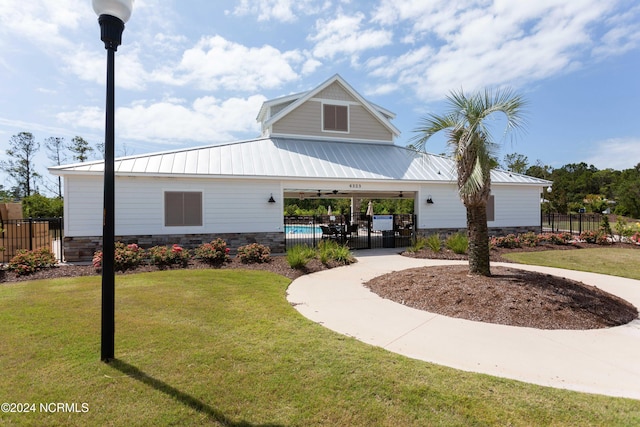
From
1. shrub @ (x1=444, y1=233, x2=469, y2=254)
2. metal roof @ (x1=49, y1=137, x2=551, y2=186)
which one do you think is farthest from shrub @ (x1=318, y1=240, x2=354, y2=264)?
shrub @ (x1=444, y1=233, x2=469, y2=254)

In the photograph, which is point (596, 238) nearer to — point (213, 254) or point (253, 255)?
point (253, 255)

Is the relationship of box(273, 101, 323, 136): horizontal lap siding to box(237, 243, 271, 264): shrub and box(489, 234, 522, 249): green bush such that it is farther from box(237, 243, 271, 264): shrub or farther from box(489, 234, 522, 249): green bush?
box(489, 234, 522, 249): green bush

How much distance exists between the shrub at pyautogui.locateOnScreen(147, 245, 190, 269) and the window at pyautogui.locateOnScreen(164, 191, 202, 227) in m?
2.18

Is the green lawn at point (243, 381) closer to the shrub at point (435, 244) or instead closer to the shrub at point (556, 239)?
the shrub at point (435, 244)

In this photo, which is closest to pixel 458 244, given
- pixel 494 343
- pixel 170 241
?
pixel 494 343

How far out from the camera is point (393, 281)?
798cm

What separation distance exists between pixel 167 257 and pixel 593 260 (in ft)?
46.5

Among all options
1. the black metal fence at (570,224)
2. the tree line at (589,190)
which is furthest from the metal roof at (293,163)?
the tree line at (589,190)

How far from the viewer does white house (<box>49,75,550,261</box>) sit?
462 inches

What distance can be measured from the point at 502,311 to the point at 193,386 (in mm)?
4994

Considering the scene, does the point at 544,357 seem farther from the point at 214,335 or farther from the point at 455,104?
the point at 455,104

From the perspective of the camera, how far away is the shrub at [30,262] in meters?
8.98

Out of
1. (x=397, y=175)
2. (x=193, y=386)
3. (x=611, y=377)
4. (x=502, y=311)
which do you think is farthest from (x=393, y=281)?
(x=397, y=175)

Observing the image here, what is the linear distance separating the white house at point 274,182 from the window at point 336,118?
0.17 ft
